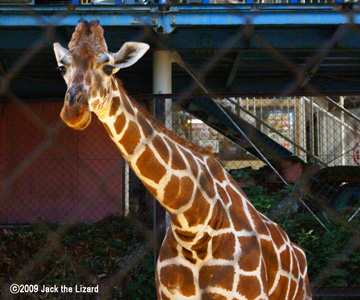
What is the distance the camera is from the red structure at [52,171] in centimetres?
709

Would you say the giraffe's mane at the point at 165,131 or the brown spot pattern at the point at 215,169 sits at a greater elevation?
the giraffe's mane at the point at 165,131

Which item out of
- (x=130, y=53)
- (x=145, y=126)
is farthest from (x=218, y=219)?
(x=130, y=53)

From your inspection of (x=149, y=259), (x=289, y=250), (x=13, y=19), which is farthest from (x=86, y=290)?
(x=13, y=19)

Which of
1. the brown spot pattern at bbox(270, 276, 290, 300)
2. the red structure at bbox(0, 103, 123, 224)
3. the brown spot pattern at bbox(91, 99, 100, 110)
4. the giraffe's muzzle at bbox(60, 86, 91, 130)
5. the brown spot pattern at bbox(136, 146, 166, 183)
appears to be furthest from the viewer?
the red structure at bbox(0, 103, 123, 224)

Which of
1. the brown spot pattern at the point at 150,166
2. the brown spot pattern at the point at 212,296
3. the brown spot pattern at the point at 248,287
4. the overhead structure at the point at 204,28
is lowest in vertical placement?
the brown spot pattern at the point at 212,296

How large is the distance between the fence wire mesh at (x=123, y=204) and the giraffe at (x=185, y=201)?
0.90 metres

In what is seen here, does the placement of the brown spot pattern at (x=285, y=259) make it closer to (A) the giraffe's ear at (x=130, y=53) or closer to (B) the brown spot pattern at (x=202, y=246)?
(B) the brown spot pattern at (x=202, y=246)

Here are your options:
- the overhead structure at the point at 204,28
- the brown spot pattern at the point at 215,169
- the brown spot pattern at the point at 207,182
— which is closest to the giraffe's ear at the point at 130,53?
the brown spot pattern at the point at 207,182

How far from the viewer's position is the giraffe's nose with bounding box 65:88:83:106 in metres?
1.78

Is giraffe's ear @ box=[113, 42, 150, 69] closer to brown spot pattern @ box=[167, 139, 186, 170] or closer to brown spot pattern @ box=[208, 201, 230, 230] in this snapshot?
brown spot pattern @ box=[167, 139, 186, 170]

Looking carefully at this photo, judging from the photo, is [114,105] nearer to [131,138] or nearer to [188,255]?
[131,138]

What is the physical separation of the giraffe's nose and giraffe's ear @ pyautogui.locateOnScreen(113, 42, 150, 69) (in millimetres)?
360

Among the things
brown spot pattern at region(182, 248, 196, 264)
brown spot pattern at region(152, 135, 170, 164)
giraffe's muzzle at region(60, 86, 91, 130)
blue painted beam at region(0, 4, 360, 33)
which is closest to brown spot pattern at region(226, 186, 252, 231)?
brown spot pattern at region(182, 248, 196, 264)

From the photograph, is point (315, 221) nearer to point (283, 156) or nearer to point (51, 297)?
point (283, 156)
